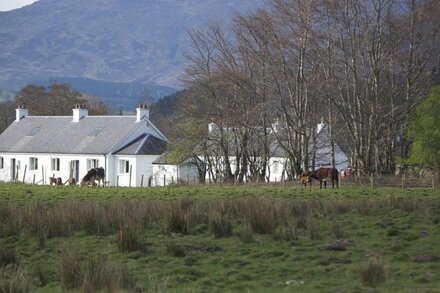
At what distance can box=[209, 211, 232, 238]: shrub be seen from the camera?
15.2 meters

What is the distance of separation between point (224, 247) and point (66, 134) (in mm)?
50606

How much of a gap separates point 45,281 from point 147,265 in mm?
1636

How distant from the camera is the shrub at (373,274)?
10.0 metres

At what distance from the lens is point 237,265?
12.1 meters

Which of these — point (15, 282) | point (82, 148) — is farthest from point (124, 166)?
point (15, 282)

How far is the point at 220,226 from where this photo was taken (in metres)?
15.3

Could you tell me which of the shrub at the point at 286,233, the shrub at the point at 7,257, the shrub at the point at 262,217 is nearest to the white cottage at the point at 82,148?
the shrub at the point at 262,217

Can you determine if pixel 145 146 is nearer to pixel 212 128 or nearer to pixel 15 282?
pixel 212 128

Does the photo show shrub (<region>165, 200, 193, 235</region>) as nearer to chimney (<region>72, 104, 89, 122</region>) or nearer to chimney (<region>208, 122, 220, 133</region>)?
chimney (<region>208, 122, 220, 133</region>)

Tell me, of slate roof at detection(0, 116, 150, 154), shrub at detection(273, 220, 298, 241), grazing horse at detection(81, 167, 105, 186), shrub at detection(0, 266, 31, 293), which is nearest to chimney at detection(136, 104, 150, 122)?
slate roof at detection(0, 116, 150, 154)

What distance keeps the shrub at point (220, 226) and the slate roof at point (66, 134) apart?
142 ft

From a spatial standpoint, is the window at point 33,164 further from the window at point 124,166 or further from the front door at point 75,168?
the window at point 124,166

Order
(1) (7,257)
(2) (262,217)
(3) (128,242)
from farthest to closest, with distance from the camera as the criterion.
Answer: (2) (262,217) → (3) (128,242) → (1) (7,257)

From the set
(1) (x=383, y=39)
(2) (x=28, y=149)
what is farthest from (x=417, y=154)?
(2) (x=28, y=149)
